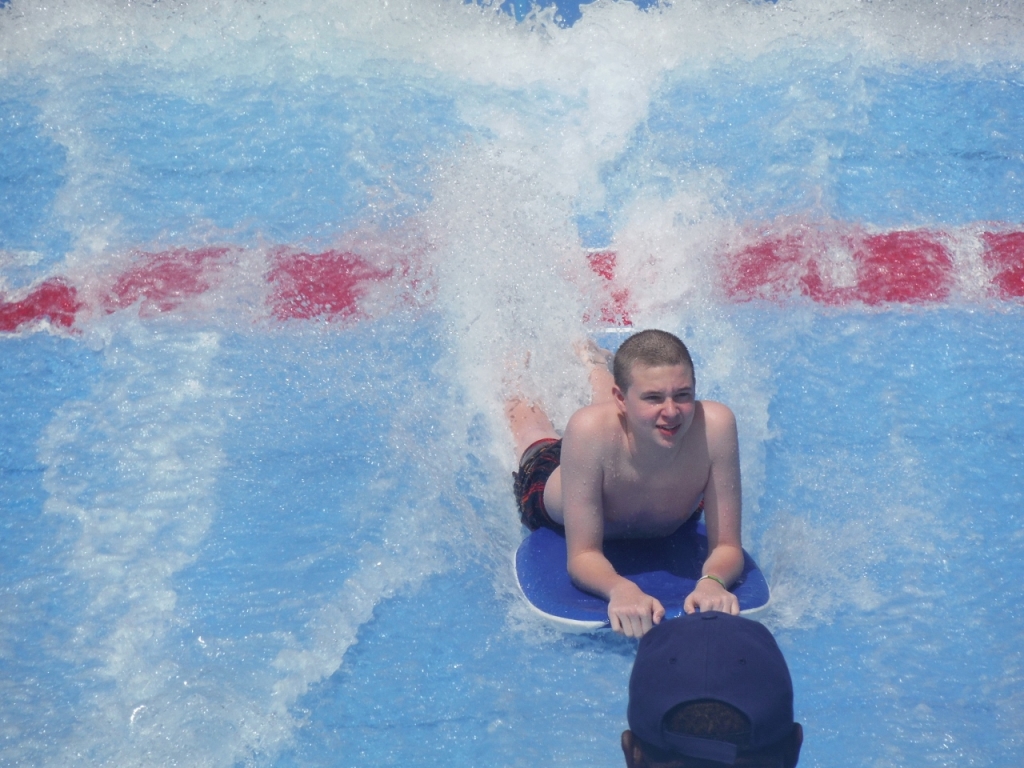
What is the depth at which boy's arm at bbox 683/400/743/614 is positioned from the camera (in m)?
2.59

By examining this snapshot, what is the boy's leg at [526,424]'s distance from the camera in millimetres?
3279

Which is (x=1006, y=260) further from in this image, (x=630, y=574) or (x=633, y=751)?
(x=633, y=751)

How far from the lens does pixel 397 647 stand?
9.34ft

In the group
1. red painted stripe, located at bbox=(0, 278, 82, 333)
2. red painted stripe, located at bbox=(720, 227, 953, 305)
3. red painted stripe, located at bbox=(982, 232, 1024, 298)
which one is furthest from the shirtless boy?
red painted stripe, located at bbox=(0, 278, 82, 333)

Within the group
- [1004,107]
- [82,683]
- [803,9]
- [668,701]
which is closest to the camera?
[668,701]

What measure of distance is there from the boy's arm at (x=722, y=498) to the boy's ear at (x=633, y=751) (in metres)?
0.95

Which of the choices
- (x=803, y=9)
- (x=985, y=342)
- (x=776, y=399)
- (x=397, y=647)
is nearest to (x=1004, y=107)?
(x=803, y=9)

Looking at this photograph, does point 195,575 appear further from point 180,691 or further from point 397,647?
point 397,647

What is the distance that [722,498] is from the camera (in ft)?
8.67

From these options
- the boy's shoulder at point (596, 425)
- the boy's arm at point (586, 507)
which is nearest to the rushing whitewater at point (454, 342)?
the boy's arm at point (586, 507)

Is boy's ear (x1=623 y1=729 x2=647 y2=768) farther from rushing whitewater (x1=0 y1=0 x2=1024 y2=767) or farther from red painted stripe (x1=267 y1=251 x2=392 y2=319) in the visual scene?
red painted stripe (x1=267 y1=251 x2=392 y2=319)

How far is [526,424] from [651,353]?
1056mm

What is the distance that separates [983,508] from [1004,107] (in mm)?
2206

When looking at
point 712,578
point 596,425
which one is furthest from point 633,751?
point 596,425
